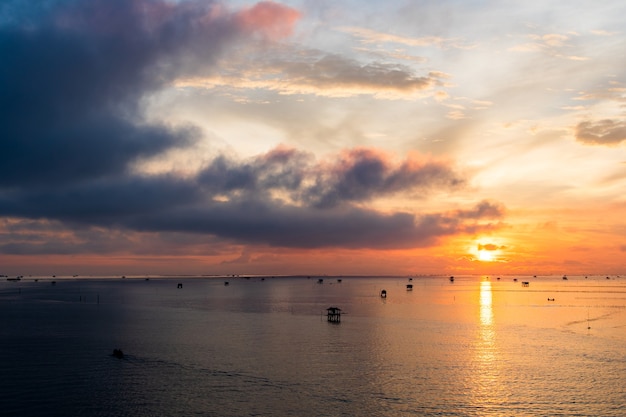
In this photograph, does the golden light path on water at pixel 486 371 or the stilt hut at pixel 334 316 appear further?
the stilt hut at pixel 334 316

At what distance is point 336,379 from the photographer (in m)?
65.6

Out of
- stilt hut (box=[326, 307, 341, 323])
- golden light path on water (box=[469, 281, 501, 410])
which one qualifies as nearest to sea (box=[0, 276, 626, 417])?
golden light path on water (box=[469, 281, 501, 410])

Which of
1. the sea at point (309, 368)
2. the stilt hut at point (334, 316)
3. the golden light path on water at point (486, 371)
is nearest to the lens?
the sea at point (309, 368)

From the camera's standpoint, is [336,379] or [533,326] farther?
[533,326]

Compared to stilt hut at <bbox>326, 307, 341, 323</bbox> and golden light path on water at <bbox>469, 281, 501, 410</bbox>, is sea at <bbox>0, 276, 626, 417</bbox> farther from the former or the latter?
stilt hut at <bbox>326, 307, 341, 323</bbox>

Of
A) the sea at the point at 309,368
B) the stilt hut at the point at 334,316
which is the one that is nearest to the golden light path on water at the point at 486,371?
the sea at the point at 309,368

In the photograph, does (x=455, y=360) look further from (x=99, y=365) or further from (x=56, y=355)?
(x=56, y=355)

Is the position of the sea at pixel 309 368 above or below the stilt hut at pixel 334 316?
below

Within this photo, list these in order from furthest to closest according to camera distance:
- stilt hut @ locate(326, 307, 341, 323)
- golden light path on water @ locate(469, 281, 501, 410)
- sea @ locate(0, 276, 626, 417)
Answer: stilt hut @ locate(326, 307, 341, 323) → golden light path on water @ locate(469, 281, 501, 410) → sea @ locate(0, 276, 626, 417)

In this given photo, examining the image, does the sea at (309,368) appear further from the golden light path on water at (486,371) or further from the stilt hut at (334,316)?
the stilt hut at (334,316)

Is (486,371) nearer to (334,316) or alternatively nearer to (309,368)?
(309,368)

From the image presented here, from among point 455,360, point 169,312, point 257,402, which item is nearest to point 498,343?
point 455,360

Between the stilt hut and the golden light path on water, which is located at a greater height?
the stilt hut

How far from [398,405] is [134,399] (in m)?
28.6
